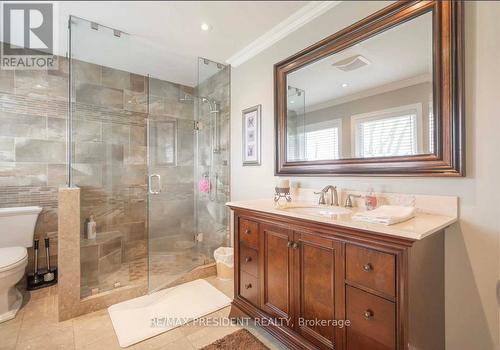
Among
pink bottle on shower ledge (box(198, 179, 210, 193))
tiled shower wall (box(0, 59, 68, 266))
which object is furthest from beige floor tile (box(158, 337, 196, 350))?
tiled shower wall (box(0, 59, 68, 266))

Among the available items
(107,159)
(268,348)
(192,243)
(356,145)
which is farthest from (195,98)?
(268,348)

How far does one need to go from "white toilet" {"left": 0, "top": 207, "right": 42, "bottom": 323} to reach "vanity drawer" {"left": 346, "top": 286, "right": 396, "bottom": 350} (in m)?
2.19

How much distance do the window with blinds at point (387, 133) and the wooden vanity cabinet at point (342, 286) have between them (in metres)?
0.47

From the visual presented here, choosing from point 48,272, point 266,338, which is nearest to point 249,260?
point 266,338

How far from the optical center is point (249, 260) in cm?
157

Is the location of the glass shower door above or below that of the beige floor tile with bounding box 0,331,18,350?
above

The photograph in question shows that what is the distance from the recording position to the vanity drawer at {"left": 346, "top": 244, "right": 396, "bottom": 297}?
0.91m

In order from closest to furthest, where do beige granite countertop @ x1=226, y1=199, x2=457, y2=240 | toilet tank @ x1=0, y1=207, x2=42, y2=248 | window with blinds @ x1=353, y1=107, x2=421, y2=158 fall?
1. beige granite countertop @ x1=226, y1=199, x2=457, y2=240
2. window with blinds @ x1=353, y1=107, x2=421, y2=158
3. toilet tank @ x1=0, y1=207, x2=42, y2=248

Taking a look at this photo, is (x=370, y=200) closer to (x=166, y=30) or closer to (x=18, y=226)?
(x=166, y=30)

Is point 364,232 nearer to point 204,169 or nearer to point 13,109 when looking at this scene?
point 204,169

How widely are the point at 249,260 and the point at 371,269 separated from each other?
2.66 ft

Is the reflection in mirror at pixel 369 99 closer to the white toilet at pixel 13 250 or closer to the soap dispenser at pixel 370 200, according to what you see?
the soap dispenser at pixel 370 200

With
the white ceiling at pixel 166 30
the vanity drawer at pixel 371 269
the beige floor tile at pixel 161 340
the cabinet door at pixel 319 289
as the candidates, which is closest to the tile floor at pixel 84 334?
the beige floor tile at pixel 161 340

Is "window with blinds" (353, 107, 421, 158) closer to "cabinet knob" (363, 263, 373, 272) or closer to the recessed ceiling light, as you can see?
"cabinet knob" (363, 263, 373, 272)
